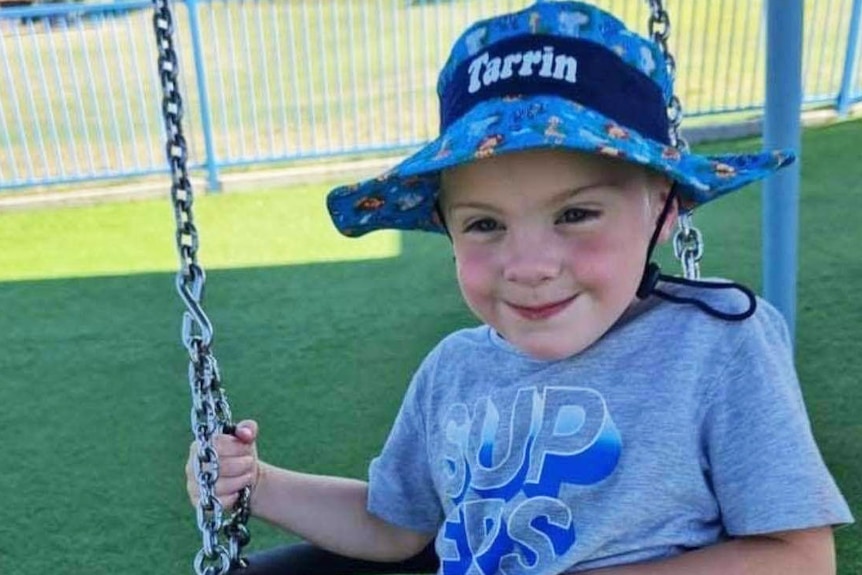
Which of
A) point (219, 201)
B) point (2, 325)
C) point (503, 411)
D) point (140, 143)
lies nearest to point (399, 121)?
point (219, 201)

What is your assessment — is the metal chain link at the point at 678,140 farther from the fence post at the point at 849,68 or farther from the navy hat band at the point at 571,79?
the fence post at the point at 849,68

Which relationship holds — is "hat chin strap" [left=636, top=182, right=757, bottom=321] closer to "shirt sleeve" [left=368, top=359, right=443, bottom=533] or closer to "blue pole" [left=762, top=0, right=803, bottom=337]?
"shirt sleeve" [left=368, top=359, right=443, bottom=533]

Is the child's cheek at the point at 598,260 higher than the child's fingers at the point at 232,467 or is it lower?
higher

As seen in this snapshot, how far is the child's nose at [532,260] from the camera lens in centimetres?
113

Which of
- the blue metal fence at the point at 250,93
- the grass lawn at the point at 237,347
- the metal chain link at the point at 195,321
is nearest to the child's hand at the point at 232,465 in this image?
the metal chain link at the point at 195,321

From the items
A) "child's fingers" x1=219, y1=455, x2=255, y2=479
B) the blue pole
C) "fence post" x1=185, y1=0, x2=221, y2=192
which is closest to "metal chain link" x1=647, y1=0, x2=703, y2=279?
"child's fingers" x1=219, y1=455, x2=255, y2=479

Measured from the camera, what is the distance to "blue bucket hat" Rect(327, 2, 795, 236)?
1.11 metres

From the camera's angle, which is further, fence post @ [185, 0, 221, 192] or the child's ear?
fence post @ [185, 0, 221, 192]

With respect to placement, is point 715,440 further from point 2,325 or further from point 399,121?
point 399,121

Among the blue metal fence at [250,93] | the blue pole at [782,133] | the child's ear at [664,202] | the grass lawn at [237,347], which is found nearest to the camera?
the child's ear at [664,202]

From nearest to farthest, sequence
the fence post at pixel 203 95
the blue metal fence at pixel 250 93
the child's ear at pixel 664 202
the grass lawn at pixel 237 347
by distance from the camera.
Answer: the child's ear at pixel 664 202
the grass lawn at pixel 237 347
the fence post at pixel 203 95
the blue metal fence at pixel 250 93

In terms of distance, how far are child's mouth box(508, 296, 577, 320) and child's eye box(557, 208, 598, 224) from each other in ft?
0.25

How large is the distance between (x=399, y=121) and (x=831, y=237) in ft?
9.53

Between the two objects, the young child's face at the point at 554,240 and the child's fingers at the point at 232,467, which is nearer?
the young child's face at the point at 554,240
